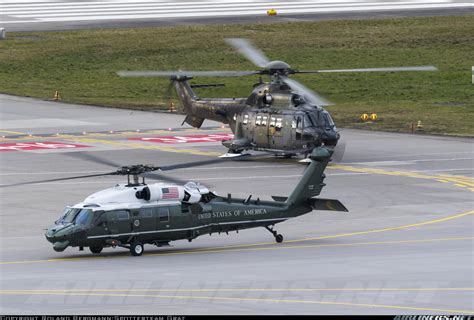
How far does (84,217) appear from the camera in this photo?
137 feet

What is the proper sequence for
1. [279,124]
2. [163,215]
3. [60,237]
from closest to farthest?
1. [60,237]
2. [163,215]
3. [279,124]

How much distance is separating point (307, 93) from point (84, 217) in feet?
67.0

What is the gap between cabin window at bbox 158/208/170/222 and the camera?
42.7m

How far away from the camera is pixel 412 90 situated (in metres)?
99.2

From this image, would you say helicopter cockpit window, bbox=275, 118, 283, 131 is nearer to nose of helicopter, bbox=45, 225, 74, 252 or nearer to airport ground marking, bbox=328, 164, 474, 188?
airport ground marking, bbox=328, 164, 474, 188

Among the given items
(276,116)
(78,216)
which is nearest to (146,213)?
(78,216)

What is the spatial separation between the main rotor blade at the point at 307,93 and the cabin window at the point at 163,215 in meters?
17.9

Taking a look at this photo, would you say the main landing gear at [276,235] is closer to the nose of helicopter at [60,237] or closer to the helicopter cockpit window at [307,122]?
the nose of helicopter at [60,237]

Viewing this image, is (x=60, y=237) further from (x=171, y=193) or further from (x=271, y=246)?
(x=271, y=246)

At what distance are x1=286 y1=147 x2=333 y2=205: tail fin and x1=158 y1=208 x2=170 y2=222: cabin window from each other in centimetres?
456

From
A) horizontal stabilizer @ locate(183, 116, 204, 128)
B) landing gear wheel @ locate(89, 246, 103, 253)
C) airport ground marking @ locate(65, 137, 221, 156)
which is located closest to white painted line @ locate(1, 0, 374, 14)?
airport ground marking @ locate(65, 137, 221, 156)

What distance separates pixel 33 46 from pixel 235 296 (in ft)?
270

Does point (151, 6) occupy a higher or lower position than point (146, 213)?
lower

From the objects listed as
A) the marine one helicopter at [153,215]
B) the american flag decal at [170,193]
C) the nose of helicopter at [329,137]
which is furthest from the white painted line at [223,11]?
the american flag decal at [170,193]
